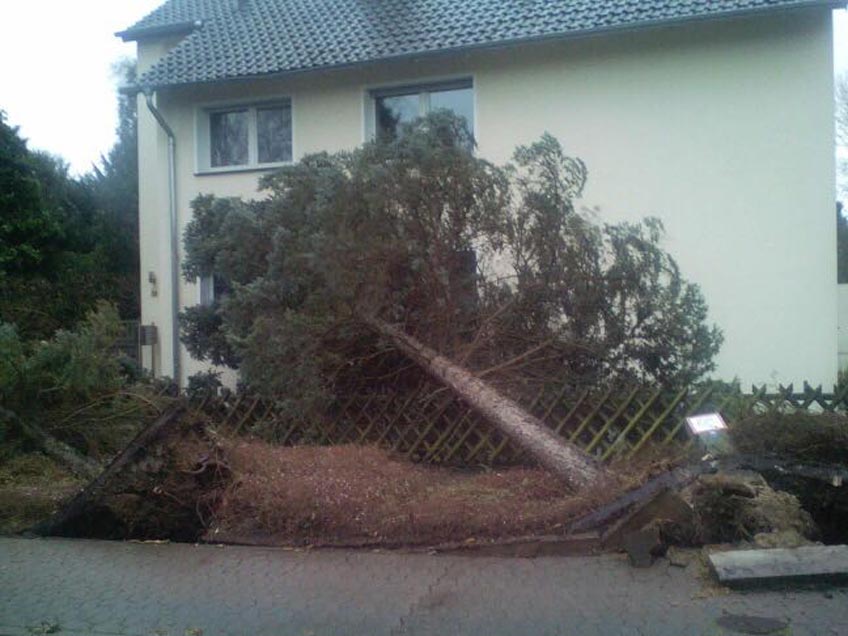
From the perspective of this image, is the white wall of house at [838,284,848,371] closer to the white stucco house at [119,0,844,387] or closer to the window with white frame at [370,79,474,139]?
the white stucco house at [119,0,844,387]

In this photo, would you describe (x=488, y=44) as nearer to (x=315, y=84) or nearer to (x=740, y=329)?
(x=315, y=84)

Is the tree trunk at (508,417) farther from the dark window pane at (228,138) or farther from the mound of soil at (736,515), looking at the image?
the dark window pane at (228,138)

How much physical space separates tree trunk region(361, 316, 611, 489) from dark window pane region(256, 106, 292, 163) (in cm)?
681

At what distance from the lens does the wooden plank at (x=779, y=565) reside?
528 centimetres

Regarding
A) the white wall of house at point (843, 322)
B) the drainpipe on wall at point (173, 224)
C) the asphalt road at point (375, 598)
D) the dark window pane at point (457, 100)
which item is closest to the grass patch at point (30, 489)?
the asphalt road at point (375, 598)

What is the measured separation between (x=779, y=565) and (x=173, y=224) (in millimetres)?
11628

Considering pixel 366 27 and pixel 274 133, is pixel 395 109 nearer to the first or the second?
pixel 366 27

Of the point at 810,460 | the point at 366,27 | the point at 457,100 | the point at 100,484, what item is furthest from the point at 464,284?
the point at 366,27

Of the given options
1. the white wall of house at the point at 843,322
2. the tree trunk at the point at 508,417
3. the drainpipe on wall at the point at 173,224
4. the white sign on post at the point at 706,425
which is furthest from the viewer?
the white wall of house at the point at 843,322

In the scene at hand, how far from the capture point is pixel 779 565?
538cm

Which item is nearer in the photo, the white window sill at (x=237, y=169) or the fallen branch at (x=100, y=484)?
the fallen branch at (x=100, y=484)

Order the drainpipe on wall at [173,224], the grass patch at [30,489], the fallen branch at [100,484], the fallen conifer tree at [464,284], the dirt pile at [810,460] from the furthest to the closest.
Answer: the drainpipe on wall at [173,224]
the fallen conifer tree at [464,284]
the grass patch at [30,489]
the fallen branch at [100,484]
the dirt pile at [810,460]

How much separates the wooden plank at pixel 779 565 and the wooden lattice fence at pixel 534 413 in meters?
2.20

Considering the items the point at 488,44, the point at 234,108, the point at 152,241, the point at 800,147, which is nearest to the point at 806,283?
the point at 800,147
